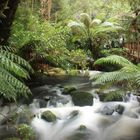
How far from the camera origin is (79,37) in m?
12.1

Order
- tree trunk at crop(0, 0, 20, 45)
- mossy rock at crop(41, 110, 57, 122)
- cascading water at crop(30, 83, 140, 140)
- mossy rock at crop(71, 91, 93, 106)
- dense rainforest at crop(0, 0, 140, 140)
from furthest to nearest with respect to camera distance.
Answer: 1. mossy rock at crop(71, 91, 93, 106)
2. mossy rock at crop(41, 110, 57, 122)
3. tree trunk at crop(0, 0, 20, 45)
4. cascading water at crop(30, 83, 140, 140)
5. dense rainforest at crop(0, 0, 140, 140)

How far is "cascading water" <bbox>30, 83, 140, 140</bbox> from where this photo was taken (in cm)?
549

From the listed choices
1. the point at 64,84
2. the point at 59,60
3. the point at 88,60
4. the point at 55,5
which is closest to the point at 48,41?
the point at 59,60

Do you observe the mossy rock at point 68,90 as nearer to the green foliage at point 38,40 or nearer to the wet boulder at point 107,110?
the green foliage at point 38,40

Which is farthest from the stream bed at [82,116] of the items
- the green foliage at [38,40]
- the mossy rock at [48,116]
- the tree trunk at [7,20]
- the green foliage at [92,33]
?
the green foliage at [92,33]

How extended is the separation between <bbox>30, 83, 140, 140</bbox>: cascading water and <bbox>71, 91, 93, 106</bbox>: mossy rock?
89mm

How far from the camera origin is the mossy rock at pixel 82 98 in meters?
6.63

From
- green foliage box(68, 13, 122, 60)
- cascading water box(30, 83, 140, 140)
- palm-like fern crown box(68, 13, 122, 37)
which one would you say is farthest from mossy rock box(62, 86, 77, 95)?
palm-like fern crown box(68, 13, 122, 37)

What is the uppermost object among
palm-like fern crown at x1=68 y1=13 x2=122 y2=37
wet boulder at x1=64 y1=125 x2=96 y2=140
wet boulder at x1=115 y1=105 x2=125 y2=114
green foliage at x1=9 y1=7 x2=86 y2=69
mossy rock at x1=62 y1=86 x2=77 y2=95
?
palm-like fern crown at x1=68 y1=13 x2=122 y2=37

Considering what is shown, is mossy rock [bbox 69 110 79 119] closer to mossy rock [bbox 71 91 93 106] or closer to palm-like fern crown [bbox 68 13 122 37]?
mossy rock [bbox 71 91 93 106]

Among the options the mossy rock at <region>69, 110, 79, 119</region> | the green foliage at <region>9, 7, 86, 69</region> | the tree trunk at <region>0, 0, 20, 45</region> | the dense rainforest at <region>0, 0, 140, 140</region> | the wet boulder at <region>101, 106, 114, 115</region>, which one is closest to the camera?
the dense rainforest at <region>0, 0, 140, 140</region>

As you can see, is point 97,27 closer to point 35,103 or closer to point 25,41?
point 25,41

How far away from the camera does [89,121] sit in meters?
6.03

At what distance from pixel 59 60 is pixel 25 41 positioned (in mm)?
1361
